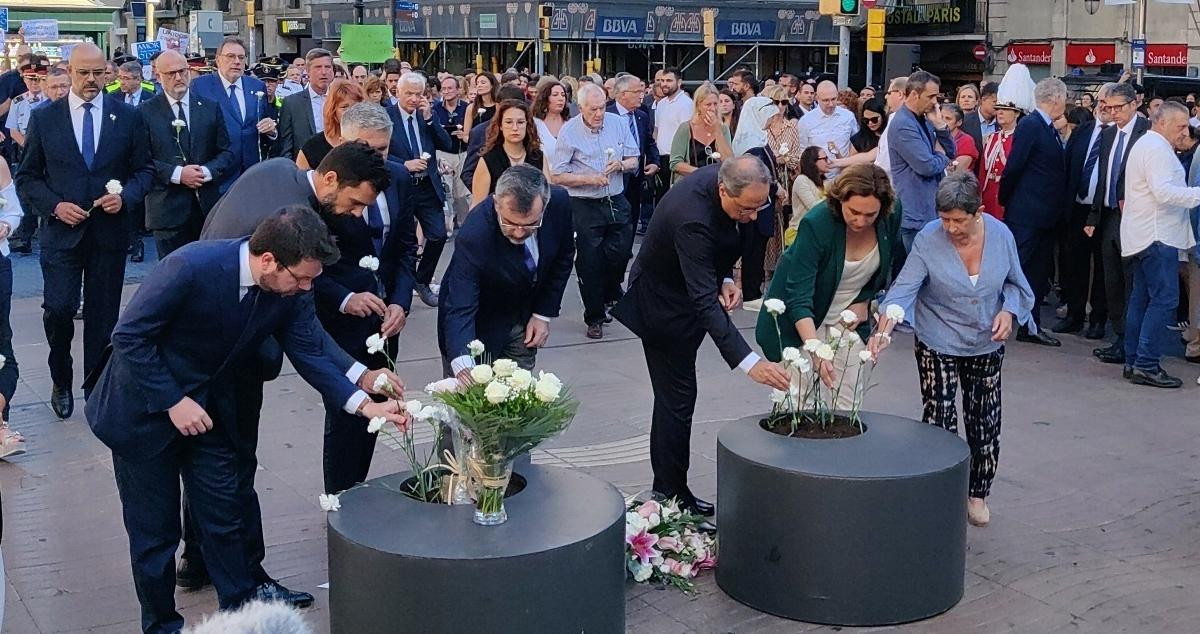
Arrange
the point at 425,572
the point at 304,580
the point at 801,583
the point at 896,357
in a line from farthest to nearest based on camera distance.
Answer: the point at 896,357 → the point at 304,580 → the point at 801,583 → the point at 425,572

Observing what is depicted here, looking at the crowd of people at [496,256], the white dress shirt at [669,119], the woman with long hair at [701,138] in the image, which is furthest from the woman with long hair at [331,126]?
the white dress shirt at [669,119]

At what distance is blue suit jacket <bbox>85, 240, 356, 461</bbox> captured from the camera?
4.29 m

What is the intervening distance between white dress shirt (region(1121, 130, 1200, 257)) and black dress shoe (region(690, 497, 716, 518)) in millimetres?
4114

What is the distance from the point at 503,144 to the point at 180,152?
209 centimetres

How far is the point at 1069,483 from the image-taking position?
6781mm

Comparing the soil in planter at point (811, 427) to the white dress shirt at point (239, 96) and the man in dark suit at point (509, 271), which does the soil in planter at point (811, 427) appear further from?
the white dress shirt at point (239, 96)

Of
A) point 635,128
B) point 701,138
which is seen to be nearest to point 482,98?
point 635,128

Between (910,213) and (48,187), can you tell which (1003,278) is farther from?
(48,187)

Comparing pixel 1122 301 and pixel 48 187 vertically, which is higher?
pixel 48 187

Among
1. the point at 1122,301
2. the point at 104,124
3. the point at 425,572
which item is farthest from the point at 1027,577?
the point at 104,124

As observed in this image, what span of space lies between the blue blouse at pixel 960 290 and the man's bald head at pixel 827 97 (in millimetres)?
6180

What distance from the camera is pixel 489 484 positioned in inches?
163

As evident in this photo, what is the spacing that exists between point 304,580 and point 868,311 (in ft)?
8.94

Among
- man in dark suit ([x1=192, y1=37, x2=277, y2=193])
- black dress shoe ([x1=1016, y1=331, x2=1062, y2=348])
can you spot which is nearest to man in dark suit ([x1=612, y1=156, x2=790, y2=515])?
black dress shoe ([x1=1016, y1=331, x2=1062, y2=348])
